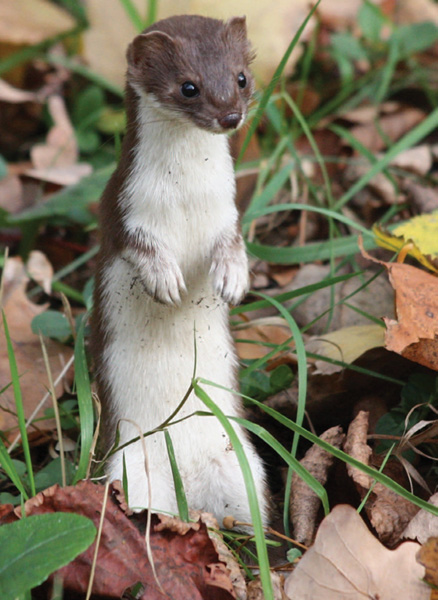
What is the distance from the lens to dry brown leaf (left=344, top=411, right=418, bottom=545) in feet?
8.07

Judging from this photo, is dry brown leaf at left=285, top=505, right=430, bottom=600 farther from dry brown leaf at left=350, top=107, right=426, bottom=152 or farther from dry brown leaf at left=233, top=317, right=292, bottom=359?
dry brown leaf at left=350, top=107, right=426, bottom=152

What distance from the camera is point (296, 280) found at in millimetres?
3742

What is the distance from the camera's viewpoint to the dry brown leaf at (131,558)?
2215 mm

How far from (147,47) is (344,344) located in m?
1.24

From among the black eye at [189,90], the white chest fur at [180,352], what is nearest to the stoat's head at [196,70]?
the black eye at [189,90]

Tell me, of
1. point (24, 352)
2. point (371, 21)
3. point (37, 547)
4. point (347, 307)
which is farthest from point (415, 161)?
point (37, 547)

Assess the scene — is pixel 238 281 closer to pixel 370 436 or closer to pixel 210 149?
pixel 210 149

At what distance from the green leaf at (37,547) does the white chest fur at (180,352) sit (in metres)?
0.56

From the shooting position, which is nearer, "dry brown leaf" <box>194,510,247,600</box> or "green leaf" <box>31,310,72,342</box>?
"dry brown leaf" <box>194,510,247,600</box>

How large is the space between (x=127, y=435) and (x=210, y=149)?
3.06 feet

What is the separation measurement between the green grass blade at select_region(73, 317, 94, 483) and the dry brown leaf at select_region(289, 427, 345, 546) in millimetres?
661

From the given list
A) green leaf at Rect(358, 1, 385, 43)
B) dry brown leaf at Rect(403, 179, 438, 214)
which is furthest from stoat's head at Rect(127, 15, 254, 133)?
green leaf at Rect(358, 1, 385, 43)

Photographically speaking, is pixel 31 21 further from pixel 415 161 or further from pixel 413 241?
pixel 413 241

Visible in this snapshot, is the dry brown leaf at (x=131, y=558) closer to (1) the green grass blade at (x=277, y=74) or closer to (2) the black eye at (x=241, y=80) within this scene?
(2) the black eye at (x=241, y=80)
